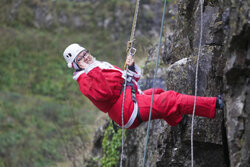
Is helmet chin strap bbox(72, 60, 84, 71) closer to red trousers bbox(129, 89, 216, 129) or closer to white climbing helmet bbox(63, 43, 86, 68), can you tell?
white climbing helmet bbox(63, 43, 86, 68)

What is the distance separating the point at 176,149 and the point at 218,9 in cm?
192

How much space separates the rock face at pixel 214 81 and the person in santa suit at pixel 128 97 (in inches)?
11.0

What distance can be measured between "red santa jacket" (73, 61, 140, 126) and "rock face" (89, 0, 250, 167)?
0.76m

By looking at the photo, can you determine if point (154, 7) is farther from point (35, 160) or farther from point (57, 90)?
point (35, 160)

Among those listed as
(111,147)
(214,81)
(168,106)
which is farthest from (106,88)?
(111,147)

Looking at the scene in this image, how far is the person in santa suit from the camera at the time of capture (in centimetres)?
376

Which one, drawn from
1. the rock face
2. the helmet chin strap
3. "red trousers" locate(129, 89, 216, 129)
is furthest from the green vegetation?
"red trousers" locate(129, 89, 216, 129)

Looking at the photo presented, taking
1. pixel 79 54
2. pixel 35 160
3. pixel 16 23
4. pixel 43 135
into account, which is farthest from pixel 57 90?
pixel 79 54

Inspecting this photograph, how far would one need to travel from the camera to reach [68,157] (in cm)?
932

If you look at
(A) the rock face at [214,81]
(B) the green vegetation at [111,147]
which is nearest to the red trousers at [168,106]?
(A) the rock face at [214,81]

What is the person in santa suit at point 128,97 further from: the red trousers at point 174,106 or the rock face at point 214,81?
the rock face at point 214,81

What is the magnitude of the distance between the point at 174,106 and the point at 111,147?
4.03 m

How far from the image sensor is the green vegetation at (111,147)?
742cm

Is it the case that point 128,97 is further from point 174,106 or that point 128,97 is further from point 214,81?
point 214,81
